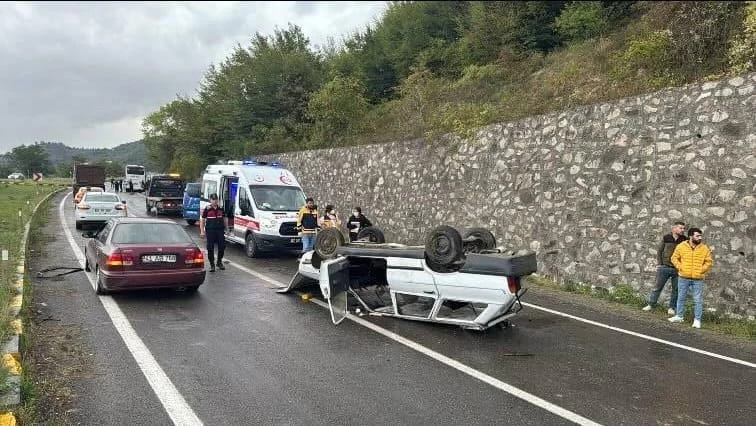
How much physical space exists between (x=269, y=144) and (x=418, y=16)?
378 inches

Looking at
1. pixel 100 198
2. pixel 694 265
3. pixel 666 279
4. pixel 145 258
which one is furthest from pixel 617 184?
pixel 100 198

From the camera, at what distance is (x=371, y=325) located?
25.8 ft

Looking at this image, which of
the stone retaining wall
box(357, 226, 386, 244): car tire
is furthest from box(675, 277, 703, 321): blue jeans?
box(357, 226, 386, 244): car tire

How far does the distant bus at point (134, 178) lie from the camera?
5347 cm

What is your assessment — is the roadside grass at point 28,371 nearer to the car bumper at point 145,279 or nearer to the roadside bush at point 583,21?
the car bumper at point 145,279

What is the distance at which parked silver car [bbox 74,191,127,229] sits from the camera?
1994 cm

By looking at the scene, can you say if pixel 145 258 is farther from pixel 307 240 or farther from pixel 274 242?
pixel 274 242

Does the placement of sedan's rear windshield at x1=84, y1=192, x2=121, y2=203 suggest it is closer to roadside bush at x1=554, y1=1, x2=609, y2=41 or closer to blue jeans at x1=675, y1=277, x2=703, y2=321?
roadside bush at x1=554, y1=1, x2=609, y2=41

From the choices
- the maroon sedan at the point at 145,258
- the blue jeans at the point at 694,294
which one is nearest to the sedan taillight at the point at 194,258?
the maroon sedan at the point at 145,258

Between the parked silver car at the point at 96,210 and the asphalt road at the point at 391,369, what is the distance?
12021mm

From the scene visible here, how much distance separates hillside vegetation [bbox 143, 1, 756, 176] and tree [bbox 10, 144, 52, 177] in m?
102

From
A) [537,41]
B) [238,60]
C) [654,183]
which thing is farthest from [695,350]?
[238,60]

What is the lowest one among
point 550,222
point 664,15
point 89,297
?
point 89,297

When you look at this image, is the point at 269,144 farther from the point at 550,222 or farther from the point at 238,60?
the point at 550,222
